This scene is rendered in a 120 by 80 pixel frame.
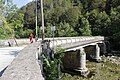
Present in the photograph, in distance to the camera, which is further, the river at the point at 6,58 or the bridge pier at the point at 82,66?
the bridge pier at the point at 82,66

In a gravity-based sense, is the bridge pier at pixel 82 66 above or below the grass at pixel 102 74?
above

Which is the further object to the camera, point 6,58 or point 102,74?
point 102,74

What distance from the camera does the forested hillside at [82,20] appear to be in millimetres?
72000

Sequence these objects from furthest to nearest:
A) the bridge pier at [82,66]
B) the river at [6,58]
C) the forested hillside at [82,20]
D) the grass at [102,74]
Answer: the forested hillside at [82,20]
the bridge pier at [82,66]
the grass at [102,74]
the river at [6,58]

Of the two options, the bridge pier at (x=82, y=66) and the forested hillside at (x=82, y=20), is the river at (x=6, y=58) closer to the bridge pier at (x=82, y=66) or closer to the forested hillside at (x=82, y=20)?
the bridge pier at (x=82, y=66)

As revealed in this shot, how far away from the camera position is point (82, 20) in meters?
81.6

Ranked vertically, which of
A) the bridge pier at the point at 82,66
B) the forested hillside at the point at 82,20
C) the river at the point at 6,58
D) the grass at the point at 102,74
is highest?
the forested hillside at the point at 82,20

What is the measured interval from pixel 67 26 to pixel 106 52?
21.2 metres

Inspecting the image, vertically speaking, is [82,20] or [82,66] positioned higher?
[82,20]

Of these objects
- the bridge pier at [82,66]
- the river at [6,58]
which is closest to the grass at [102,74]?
the bridge pier at [82,66]

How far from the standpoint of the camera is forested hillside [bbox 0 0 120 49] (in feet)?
236

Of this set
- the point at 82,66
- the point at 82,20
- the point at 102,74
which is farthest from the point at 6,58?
the point at 82,20

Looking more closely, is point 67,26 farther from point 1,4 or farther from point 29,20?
point 1,4

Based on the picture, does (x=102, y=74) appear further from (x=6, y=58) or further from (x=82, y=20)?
(x=82, y=20)
